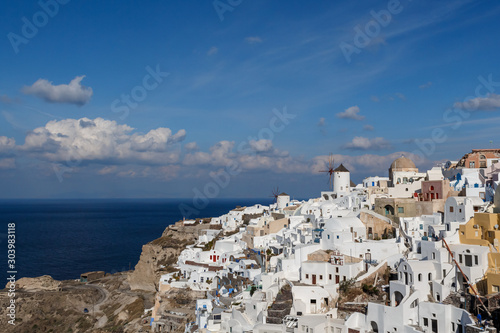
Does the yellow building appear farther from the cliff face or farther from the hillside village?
the cliff face

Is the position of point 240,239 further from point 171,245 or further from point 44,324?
point 44,324

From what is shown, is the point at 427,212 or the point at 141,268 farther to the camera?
the point at 141,268

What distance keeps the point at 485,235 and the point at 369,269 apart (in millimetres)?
8130

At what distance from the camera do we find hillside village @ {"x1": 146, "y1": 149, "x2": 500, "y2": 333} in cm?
2455

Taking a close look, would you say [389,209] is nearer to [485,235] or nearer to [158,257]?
[485,235]

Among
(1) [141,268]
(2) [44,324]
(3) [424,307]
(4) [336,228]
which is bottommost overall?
(2) [44,324]

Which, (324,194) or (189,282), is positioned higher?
(324,194)

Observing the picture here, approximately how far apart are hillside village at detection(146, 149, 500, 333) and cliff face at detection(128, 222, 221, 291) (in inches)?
393

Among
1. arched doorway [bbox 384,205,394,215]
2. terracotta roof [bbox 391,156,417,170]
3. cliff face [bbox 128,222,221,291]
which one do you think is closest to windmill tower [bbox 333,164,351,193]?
terracotta roof [bbox 391,156,417,170]

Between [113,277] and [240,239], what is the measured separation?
2632cm

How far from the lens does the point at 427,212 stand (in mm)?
36750

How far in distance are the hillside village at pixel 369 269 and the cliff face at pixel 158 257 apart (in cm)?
999

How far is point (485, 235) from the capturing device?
89.3 ft

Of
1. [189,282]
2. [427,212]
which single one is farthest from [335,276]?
[189,282]
